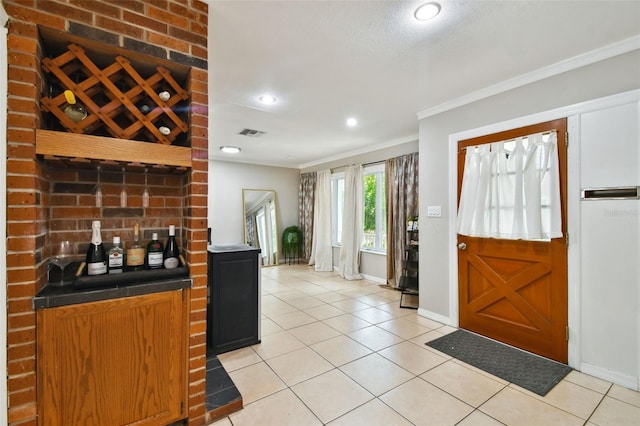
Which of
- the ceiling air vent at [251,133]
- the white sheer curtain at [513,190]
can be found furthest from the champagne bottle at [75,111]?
the white sheer curtain at [513,190]

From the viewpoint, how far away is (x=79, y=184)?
1.59 metres

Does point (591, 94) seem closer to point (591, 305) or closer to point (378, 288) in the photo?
point (591, 305)

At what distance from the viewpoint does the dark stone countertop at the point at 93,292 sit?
127cm

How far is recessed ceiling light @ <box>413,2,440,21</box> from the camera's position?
1633 mm

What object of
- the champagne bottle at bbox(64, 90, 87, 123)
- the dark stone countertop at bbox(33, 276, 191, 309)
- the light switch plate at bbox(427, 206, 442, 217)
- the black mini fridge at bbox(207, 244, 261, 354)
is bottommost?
the black mini fridge at bbox(207, 244, 261, 354)

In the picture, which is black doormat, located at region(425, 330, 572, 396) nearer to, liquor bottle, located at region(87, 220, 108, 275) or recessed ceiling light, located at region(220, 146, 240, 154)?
liquor bottle, located at region(87, 220, 108, 275)

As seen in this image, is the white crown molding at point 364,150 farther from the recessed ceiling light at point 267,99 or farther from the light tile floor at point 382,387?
the light tile floor at point 382,387

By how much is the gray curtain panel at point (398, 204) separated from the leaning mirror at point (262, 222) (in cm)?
290

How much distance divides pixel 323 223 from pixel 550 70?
→ 444 cm

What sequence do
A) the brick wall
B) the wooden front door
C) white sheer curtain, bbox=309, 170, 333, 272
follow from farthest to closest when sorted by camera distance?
1. white sheer curtain, bbox=309, 170, 333, 272
2. the wooden front door
3. the brick wall

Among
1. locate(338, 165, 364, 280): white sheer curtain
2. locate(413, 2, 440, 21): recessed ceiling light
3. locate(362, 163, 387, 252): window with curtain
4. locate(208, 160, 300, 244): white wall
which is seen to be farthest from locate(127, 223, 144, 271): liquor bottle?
locate(208, 160, 300, 244): white wall

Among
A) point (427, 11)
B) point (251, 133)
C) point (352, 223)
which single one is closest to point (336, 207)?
point (352, 223)

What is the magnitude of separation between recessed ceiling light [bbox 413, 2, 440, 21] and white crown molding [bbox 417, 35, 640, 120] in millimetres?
1285

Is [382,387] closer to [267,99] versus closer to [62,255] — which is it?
[62,255]
